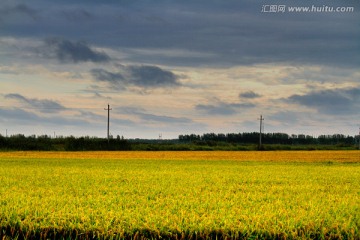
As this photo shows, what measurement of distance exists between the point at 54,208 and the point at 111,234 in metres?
2.26

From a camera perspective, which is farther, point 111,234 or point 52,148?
point 52,148

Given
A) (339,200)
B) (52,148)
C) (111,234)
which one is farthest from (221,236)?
(52,148)

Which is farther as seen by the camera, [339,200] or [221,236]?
[339,200]

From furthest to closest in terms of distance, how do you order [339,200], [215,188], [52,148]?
[52,148]
[215,188]
[339,200]

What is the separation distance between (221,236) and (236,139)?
18278 centimetres

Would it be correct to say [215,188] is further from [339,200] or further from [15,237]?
[15,237]

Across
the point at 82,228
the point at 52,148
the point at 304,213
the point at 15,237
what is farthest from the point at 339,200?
the point at 52,148

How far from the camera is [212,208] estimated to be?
916 cm

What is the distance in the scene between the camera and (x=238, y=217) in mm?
7789

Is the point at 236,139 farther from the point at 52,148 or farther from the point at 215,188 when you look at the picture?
the point at 215,188

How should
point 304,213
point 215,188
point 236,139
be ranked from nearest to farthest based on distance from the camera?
point 304,213
point 215,188
point 236,139

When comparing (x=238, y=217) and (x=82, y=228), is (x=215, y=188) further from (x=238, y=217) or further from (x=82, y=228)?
(x=82, y=228)

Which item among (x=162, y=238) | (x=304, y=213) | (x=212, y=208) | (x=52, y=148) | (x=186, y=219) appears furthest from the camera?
(x=52, y=148)

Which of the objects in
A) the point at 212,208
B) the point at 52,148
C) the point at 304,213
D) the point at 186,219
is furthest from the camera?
the point at 52,148
